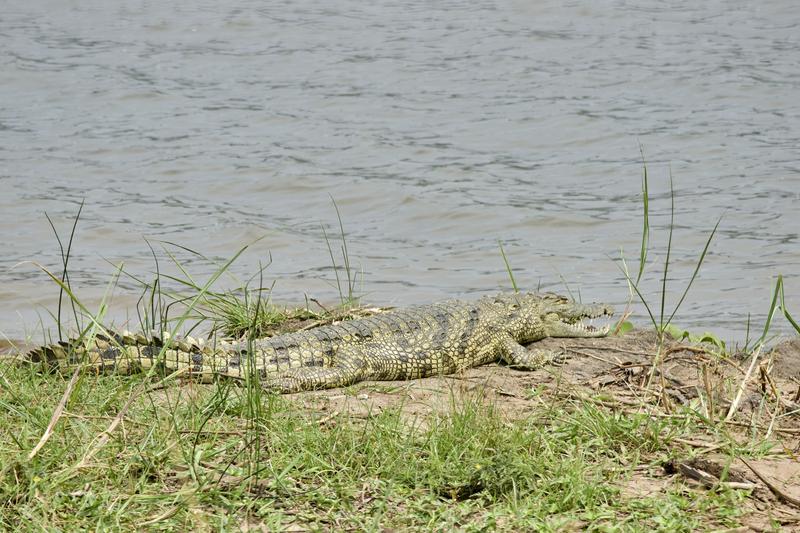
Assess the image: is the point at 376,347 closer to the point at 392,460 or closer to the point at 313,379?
the point at 313,379

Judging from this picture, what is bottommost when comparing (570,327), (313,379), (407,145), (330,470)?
(407,145)

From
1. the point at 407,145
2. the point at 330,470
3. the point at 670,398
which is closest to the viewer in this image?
the point at 330,470

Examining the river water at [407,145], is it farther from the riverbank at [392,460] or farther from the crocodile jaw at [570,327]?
the riverbank at [392,460]

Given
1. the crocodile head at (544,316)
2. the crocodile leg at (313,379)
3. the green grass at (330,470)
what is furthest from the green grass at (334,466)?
the crocodile head at (544,316)

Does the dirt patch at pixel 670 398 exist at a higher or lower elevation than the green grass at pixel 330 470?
lower

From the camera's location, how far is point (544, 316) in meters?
5.63

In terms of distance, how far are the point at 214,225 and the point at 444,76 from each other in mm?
5889

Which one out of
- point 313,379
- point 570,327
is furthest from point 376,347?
point 570,327

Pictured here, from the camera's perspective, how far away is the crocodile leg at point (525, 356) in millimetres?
5117

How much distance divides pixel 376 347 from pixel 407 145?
721 centimetres

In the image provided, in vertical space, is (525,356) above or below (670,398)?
below

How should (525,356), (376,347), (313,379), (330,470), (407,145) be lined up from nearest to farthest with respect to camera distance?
(330,470) → (313,379) → (376,347) → (525,356) → (407,145)

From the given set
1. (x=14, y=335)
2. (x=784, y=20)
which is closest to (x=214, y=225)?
(x=14, y=335)

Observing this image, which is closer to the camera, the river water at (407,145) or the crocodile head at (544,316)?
the crocodile head at (544,316)
